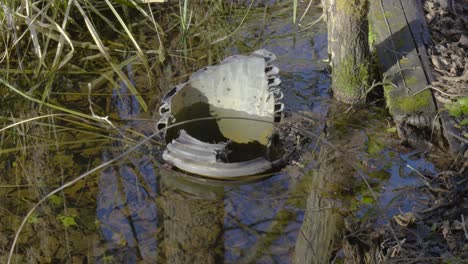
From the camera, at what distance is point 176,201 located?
4012 mm

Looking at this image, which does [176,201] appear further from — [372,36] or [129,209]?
[372,36]

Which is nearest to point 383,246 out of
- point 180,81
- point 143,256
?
point 143,256

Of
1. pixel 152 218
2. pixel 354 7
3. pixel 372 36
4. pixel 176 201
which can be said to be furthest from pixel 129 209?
pixel 372 36

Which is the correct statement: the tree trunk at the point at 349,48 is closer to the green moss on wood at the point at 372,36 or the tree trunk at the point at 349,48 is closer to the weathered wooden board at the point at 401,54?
the weathered wooden board at the point at 401,54

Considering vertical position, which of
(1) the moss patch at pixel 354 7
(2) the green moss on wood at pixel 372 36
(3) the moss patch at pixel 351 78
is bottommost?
(3) the moss patch at pixel 351 78

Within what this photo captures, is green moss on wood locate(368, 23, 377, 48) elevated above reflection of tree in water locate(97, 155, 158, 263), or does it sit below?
above

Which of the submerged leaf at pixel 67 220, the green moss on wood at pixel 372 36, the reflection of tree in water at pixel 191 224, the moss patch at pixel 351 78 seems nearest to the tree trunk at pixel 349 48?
the moss patch at pixel 351 78

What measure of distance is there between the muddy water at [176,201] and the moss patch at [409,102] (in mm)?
108

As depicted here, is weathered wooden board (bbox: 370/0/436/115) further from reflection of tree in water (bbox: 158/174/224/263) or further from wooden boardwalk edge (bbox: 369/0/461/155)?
reflection of tree in water (bbox: 158/174/224/263)

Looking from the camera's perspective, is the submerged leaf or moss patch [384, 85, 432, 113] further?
moss patch [384, 85, 432, 113]

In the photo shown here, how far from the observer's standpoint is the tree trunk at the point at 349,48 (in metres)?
4.47

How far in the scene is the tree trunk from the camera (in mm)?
4469

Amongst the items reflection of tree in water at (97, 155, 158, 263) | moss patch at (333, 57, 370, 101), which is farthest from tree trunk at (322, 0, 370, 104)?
reflection of tree in water at (97, 155, 158, 263)

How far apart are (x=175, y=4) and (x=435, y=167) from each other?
2.70 meters
